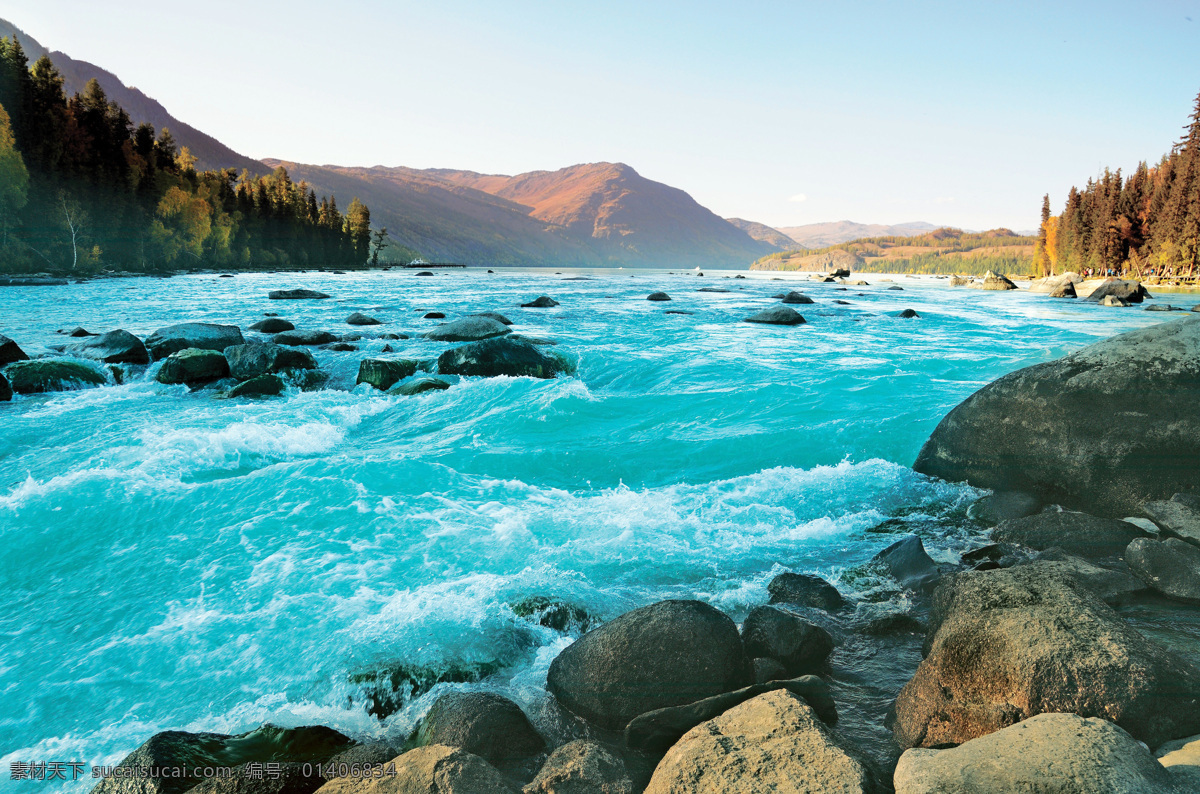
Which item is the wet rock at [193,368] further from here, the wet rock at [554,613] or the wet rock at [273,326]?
the wet rock at [554,613]

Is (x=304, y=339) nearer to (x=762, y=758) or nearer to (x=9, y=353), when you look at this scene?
(x=9, y=353)

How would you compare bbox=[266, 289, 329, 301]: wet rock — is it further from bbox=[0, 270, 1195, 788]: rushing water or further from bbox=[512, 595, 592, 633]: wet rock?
bbox=[512, 595, 592, 633]: wet rock

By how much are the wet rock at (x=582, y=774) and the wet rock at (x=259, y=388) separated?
40.3 feet

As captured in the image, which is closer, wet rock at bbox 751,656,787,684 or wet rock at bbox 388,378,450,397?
wet rock at bbox 751,656,787,684

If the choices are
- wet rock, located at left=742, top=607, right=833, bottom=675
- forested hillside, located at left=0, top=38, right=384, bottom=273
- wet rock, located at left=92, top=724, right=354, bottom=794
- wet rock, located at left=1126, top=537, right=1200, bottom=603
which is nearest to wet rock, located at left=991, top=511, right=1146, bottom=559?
wet rock, located at left=1126, top=537, right=1200, bottom=603

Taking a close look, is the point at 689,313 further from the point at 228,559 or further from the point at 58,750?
the point at 58,750

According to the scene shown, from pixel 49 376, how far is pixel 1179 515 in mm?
19316

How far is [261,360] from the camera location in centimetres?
1484

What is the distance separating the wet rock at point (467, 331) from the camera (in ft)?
65.6

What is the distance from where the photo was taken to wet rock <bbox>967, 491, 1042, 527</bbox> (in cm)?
740

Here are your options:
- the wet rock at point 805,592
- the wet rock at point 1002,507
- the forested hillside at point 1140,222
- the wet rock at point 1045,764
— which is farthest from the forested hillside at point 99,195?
the forested hillside at point 1140,222

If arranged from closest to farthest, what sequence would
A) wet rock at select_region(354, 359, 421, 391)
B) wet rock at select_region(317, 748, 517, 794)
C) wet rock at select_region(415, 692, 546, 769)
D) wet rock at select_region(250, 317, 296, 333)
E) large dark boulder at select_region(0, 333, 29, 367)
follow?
wet rock at select_region(317, 748, 517, 794), wet rock at select_region(415, 692, 546, 769), wet rock at select_region(354, 359, 421, 391), large dark boulder at select_region(0, 333, 29, 367), wet rock at select_region(250, 317, 296, 333)

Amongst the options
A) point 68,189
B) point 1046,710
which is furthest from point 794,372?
point 68,189

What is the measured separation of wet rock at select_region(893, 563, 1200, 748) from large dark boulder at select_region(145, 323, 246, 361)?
17.5m
